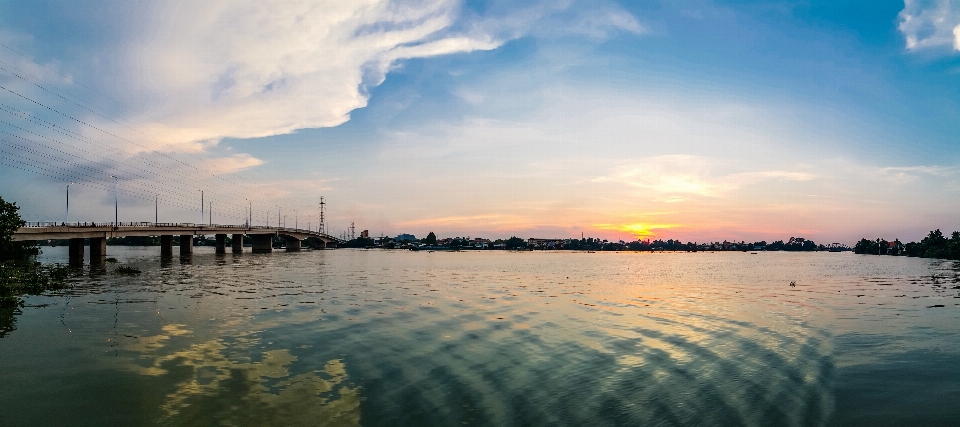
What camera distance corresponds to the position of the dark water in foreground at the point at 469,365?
1492cm

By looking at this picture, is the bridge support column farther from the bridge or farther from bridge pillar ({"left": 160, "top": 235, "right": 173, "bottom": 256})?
bridge pillar ({"left": 160, "top": 235, "right": 173, "bottom": 256})

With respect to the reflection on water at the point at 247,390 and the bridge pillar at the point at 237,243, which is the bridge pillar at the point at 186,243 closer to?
the bridge pillar at the point at 237,243

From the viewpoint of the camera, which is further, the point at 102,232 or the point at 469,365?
the point at 102,232

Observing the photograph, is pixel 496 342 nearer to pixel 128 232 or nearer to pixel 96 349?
pixel 96 349

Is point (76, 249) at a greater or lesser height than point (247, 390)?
greater

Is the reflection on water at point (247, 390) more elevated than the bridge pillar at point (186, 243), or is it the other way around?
the bridge pillar at point (186, 243)

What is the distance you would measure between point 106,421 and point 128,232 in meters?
127

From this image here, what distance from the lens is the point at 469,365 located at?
805 inches

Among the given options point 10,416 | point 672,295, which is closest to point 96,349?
point 10,416

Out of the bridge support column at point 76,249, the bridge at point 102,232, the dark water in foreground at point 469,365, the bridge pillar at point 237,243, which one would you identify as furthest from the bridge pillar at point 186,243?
the dark water in foreground at point 469,365

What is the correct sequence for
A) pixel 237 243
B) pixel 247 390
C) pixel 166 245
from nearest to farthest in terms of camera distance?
pixel 247 390
pixel 166 245
pixel 237 243

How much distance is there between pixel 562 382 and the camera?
18172mm

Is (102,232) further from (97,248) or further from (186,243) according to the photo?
(186,243)

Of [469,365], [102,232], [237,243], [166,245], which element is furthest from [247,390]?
[237,243]
